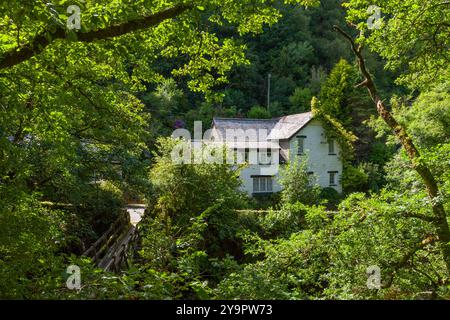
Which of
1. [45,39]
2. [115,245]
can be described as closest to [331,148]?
[115,245]

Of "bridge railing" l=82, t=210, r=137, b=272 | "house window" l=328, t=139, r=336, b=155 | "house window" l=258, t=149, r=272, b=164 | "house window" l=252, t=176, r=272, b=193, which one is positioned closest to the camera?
"bridge railing" l=82, t=210, r=137, b=272

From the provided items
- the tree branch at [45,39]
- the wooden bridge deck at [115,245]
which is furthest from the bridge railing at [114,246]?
the tree branch at [45,39]

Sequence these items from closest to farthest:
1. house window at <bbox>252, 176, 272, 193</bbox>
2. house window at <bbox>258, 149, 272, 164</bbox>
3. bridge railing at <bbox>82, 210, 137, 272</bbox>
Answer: bridge railing at <bbox>82, 210, 137, 272</bbox> < house window at <bbox>258, 149, 272, 164</bbox> < house window at <bbox>252, 176, 272, 193</bbox>

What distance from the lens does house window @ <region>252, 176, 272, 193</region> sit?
28844mm

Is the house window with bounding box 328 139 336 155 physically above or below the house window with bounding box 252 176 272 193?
above

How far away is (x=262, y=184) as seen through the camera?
95.2 feet

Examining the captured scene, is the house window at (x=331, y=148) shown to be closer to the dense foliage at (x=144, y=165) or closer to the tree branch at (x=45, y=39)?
the dense foliage at (x=144, y=165)

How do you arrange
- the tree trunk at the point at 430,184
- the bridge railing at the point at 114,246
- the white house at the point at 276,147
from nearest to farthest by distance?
the tree trunk at the point at 430,184
the bridge railing at the point at 114,246
the white house at the point at 276,147

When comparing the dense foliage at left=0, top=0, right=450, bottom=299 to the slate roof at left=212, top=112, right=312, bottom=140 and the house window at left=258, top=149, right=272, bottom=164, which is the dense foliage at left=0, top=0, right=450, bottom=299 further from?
the slate roof at left=212, top=112, right=312, bottom=140

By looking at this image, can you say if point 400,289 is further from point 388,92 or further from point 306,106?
point 388,92

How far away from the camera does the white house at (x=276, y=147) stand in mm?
28578

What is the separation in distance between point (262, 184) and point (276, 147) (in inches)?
115

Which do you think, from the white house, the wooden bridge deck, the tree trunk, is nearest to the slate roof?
the white house
